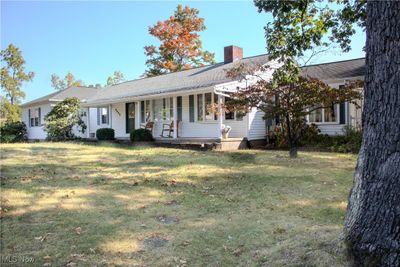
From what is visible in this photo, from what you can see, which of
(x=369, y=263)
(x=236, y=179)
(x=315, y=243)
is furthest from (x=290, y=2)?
(x=369, y=263)

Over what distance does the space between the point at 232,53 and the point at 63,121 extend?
1201cm

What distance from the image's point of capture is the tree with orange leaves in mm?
32938

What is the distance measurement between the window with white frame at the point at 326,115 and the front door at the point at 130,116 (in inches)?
415

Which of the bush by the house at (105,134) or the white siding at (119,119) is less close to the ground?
the white siding at (119,119)

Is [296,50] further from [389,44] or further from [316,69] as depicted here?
[316,69]

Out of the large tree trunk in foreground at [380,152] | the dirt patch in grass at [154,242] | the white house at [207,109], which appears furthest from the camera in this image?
the white house at [207,109]

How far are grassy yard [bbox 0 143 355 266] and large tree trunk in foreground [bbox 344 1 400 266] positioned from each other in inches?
14.9

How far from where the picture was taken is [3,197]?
5742mm

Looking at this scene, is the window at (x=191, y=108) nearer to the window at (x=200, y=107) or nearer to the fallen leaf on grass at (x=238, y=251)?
the window at (x=200, y=107)

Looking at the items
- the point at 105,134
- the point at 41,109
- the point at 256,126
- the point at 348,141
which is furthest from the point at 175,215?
the point at 41,109

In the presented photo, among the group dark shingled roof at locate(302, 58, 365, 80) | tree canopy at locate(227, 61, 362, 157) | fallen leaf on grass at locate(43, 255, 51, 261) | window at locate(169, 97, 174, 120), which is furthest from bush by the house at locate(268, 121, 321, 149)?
fallen leaf on grass at locate(43, 255, 51, 261)

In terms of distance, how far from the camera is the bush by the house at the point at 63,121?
22.1 meters

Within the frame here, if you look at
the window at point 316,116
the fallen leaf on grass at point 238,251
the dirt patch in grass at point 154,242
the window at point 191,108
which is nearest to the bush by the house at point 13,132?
the window at point 191,108

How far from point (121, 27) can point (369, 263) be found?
21.8 metres
